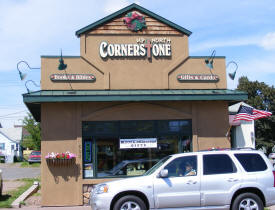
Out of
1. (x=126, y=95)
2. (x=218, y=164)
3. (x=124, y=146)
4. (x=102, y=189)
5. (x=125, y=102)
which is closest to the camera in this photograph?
(x=102, y=189)

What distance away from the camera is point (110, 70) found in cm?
1357

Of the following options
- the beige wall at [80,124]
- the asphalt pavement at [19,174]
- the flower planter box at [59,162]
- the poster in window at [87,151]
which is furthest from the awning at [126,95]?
the asphalt pavement at [19,174]

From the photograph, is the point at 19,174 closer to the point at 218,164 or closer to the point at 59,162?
the point at 59,162

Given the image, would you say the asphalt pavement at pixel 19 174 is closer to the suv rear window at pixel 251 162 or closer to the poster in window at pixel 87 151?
the poster in window at pixel 87 151

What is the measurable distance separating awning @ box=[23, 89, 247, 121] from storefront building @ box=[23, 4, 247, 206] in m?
0.03

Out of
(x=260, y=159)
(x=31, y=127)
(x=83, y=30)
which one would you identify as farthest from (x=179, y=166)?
(x=31, y=127)

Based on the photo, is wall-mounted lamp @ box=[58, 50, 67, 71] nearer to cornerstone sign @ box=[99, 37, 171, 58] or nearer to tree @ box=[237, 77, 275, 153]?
cornerstone sign @ box=[99, 37, 171, 58]

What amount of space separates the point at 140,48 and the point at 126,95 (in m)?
2.20

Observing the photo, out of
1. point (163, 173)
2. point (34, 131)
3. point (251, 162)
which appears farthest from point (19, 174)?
point (251, 162)

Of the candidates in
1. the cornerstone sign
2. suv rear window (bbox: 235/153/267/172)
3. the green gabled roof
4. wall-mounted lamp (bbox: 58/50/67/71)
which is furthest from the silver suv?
the green gabled roof

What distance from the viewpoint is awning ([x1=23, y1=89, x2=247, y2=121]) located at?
12.4 m

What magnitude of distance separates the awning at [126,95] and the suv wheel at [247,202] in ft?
15.3

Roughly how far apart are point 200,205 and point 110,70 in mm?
6460

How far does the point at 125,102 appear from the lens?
43.7ft
